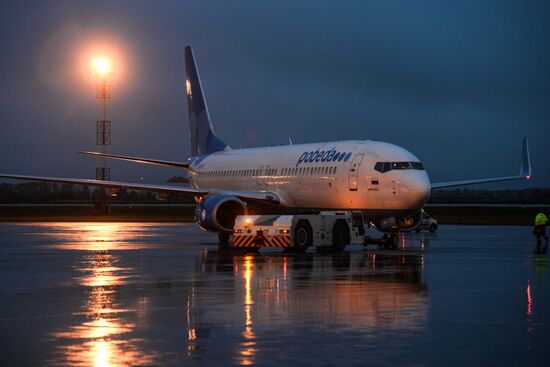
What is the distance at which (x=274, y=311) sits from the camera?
15.8m

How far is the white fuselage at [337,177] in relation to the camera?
35.7 m

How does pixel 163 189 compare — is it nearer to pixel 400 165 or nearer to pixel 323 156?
pixel 323 156

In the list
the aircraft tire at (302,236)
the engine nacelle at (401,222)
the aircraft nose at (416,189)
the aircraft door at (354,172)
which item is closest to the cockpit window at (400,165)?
the aircraft nose at (416,189)

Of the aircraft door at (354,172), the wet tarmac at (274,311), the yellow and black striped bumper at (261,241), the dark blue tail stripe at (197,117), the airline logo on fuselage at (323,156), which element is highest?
the dark blue tail stripe at (197,117)

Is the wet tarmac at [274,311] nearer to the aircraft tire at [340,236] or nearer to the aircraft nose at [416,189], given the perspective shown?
the aircraft tire at [340,236]

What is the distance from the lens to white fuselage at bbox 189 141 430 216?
35.7m

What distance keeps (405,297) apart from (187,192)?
27.7 m

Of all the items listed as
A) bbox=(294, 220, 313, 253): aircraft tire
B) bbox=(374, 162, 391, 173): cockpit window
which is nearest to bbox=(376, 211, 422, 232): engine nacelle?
bbox=(374, 162, 391, 173): cockpit window

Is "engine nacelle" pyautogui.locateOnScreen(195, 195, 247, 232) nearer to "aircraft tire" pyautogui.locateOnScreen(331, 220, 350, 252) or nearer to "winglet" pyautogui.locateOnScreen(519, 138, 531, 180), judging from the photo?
"aircraft tire" pyautogui.locateOnScreen(331, 220, 350, 252)

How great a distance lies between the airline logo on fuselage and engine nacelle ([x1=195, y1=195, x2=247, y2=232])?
11.0ft

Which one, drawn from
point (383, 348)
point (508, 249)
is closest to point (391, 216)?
point (508, 249)

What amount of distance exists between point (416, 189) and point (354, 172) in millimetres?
2813

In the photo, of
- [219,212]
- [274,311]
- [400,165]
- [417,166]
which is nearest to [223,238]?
[219,212]

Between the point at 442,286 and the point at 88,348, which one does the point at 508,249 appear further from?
the point at 88,348
